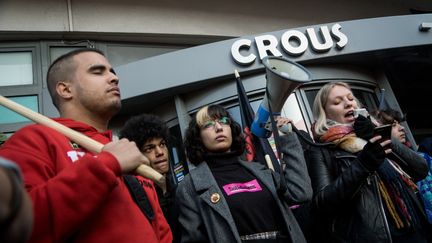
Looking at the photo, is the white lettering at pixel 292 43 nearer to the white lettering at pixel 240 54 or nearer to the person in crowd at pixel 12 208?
the white lettering at pixel 240 54

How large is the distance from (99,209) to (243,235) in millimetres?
1029

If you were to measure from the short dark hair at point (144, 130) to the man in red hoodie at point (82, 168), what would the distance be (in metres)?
1.28

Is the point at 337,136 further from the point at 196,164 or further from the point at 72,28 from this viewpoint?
the point at 72,28

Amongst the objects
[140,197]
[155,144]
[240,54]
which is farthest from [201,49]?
[140,197]

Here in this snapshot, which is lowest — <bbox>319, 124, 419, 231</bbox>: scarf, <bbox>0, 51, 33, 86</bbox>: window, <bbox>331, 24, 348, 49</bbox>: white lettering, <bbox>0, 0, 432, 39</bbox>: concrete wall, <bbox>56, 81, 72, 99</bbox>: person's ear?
<bbox>319, 124, 419, 231</bbox>: scarf

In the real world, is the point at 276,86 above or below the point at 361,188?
above

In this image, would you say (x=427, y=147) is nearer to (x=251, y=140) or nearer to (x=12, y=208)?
(x=251, y=140)

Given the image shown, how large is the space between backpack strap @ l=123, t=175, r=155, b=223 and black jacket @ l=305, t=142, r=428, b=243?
43.3 inches

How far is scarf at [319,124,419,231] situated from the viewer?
2447 millimetres

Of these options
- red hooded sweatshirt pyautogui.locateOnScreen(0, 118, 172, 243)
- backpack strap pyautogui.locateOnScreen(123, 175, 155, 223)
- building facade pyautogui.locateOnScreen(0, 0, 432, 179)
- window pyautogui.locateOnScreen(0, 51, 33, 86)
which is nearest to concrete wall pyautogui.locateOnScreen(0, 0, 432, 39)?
building facade pyautogui.locateOnScreen(0, 0, 432, 179)

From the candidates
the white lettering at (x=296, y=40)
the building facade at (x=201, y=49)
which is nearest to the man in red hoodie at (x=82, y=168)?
the building facade at (x=201, y=49)

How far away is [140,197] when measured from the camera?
195cm

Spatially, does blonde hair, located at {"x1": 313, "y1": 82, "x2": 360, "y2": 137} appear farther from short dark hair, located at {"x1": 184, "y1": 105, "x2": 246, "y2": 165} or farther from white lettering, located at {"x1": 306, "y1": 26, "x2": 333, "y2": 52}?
white lettering, located at {"x1": 306, "y1": 26, "x2": 333, "y2": 52}

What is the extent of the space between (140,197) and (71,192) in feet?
1.91
